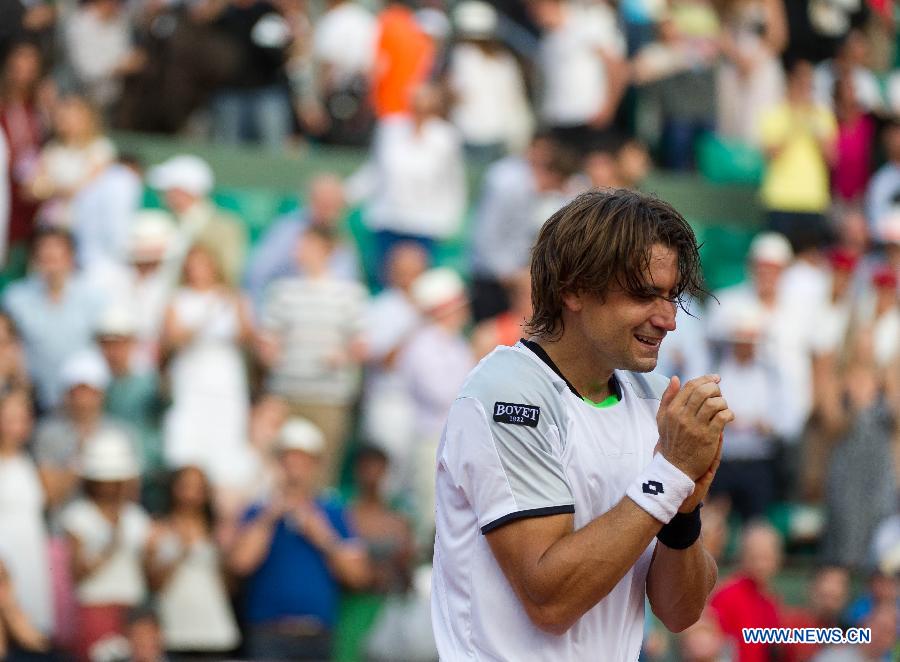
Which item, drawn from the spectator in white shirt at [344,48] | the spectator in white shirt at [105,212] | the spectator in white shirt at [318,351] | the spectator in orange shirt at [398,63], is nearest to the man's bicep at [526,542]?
the spectator in white shirt at [318,351]

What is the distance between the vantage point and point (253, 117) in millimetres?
13102

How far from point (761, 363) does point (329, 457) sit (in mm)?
2736

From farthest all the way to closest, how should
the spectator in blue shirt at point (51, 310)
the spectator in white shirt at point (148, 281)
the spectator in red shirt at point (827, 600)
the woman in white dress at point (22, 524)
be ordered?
the spectator in white shirt at point (148, 281)
the spectator in blue shirt at point (51, 310)
the spectator in red shirt at point (827, 600)
the woman in white dress at point (22, 524)

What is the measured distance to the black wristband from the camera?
3188 mm

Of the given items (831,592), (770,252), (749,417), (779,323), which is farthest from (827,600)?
(770,252)

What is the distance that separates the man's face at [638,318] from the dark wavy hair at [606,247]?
1 centimetres

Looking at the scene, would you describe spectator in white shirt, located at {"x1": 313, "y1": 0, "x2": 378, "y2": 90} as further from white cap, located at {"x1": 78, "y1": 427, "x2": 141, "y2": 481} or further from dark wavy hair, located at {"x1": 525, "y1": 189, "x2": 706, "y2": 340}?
dark wavy hair, located at {"x1": 525, "y1": 189, "x2": 706, "y2": 340}

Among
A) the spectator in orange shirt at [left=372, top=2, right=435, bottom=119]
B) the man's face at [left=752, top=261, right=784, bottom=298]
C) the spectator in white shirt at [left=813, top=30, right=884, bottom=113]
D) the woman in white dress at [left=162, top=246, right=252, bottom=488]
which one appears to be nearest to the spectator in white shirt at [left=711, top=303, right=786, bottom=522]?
the man's face at [left=752, top=261, right=784, bottom=298]

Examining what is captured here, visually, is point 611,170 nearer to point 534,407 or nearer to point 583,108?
point 583,108

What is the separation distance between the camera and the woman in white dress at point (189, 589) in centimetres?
831

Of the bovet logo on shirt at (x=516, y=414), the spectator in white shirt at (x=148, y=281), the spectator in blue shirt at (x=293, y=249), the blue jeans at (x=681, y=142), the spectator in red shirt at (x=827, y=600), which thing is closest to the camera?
the bovet logo on shirt at (x=516, y=414)

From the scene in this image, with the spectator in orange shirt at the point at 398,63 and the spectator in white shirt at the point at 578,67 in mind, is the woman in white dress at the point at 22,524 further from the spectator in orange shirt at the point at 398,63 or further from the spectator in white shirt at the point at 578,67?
the spectator in white shirt at the point at 578,67

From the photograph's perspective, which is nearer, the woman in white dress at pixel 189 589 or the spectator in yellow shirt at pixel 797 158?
the woman in white dress at pixel 189 589

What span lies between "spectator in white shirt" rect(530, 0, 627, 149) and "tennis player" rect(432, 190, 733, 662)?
9917 millimetres
